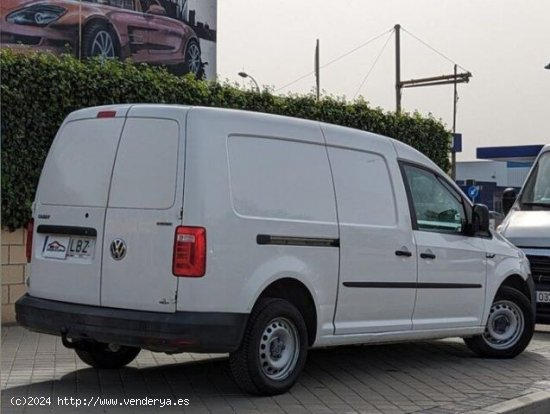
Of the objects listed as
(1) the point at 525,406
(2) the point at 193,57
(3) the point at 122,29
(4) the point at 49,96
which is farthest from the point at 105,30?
(1) the point at 525,406

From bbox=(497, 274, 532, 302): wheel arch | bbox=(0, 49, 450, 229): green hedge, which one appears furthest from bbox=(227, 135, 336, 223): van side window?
bbox=(0, 49, 450, 229): green hedge

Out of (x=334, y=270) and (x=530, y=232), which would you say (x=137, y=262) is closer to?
(x=334, y=270)

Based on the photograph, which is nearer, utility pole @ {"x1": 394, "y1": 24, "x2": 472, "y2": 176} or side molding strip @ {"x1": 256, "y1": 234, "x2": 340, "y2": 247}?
side molding strip @ {"x1": 256, "y1": 234, "x2": 340, "y2": 247}

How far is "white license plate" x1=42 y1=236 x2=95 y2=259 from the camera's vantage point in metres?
6.08

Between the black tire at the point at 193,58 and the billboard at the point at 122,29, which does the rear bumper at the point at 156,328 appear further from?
the black tire at the point at 193,58

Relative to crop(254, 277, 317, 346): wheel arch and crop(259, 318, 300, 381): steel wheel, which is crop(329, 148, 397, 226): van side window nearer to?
crop(254, 277, 317, 346): wheel arch

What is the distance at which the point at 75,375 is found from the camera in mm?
6863

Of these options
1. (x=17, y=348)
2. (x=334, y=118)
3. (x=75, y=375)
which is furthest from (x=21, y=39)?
(x=75, y=375)

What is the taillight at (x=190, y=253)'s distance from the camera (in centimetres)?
562

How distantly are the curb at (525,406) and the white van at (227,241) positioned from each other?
122cm

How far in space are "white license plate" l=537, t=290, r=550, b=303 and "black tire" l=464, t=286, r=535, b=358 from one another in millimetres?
1935

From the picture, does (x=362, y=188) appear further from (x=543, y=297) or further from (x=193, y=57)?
(x=193, y=57)

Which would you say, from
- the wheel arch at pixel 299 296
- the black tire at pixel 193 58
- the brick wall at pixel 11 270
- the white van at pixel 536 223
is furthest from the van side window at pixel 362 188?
Answer: the black tire at pixel 193 58

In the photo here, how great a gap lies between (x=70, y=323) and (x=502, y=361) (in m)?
4.49
